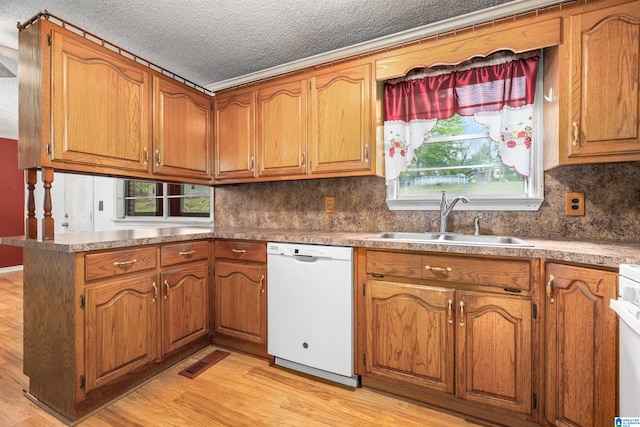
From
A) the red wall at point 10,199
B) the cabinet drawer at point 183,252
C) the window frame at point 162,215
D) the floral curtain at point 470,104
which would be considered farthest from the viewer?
the red wall at point 10,199

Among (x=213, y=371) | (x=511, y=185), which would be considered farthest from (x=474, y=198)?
(x=213, y=371)

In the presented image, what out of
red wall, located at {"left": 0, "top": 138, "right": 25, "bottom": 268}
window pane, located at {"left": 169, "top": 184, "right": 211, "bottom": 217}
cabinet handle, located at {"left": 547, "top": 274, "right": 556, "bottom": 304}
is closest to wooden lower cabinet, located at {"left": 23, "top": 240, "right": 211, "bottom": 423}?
window pane, located at {"left": 169, "top": 184, "right": 211, "bottom": 217}

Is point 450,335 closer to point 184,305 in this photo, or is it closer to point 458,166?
point 458,166

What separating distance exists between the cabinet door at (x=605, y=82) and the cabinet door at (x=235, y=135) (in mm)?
2102

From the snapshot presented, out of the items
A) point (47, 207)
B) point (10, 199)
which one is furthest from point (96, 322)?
point (10, 199)

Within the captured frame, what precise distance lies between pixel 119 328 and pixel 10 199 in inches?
195

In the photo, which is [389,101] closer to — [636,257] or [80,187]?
[636,257]

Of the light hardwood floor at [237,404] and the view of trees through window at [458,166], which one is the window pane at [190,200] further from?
the view of trees through window at [458,166]

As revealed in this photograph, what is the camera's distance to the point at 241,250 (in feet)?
7.15

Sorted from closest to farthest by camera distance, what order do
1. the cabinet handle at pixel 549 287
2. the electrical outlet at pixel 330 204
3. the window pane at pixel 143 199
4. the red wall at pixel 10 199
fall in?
the cabinet handle at pixel 549 287 < the electrical outlet at pixel 330 204 < the window pane at pixel 143 199 < the red wall at pixel 10 199

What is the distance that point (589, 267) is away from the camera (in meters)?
1.25

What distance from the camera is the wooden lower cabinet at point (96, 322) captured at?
1528 mm

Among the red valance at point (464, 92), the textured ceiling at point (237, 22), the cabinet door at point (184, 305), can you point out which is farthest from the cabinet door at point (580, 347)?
the cabinet door at point (184, 305)

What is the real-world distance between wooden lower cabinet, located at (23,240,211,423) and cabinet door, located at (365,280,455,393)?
130 cm
